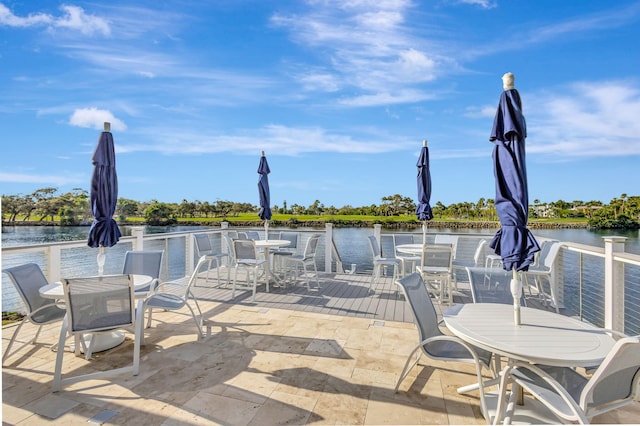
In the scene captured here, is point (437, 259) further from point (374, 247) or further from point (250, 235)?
point (250, 235)

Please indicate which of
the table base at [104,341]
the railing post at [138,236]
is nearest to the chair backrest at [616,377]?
the table base at [104,341]

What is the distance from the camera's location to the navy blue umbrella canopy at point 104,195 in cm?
352

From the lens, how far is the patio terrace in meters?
2.29

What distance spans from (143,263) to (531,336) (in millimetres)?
4242

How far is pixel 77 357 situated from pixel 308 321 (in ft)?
8.21

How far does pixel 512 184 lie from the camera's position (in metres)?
2.17

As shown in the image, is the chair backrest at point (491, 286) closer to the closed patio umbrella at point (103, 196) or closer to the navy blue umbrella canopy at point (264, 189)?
the closed patio umbrella at point (103, 196)

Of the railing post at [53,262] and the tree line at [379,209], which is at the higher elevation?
the tree line at [379,209]

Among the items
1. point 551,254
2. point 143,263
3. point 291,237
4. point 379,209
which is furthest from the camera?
point 379,209

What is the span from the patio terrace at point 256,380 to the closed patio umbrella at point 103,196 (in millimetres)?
1159

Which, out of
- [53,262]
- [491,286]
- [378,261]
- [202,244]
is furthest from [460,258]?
[53,262]

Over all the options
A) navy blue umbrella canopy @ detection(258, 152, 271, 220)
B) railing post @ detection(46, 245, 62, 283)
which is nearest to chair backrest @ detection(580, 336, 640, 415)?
railing post @ detection(46, 245, 62, 283)

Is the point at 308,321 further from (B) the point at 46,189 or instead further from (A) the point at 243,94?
(B) the point at 46,189

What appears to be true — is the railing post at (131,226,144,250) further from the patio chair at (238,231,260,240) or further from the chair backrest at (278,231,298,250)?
the chair backrest at (278,231,298,250)
